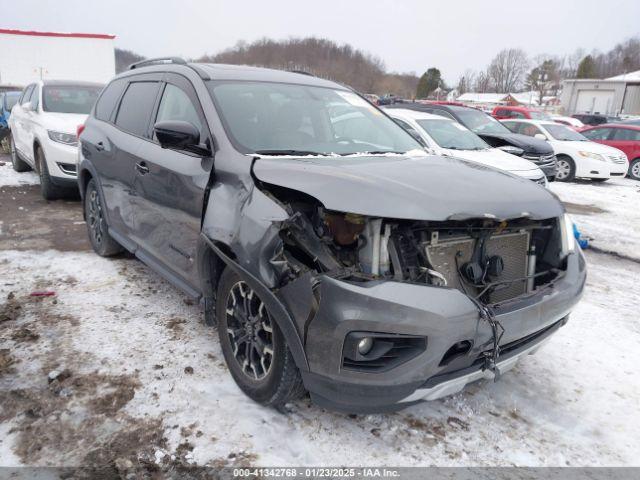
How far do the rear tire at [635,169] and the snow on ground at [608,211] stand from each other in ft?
2.43

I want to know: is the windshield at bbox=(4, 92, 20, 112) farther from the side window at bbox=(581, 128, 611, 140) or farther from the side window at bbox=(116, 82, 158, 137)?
the side window at bbox=(581, 128, 611, 140)

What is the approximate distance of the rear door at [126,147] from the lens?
3.92m

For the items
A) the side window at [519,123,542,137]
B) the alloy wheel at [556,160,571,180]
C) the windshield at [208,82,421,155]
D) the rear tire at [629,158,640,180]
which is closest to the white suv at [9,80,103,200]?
the windshield at [208,82,421,155]

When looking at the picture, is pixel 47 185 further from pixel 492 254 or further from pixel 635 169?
pixel 635 169

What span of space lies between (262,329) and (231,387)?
560 millimetres

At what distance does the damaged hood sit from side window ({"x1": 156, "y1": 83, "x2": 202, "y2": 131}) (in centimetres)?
83

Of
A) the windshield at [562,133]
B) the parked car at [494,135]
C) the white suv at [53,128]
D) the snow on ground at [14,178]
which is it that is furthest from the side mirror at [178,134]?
the windshield at [562,133]

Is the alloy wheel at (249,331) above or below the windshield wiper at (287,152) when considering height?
below

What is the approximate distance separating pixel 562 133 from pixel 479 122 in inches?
164

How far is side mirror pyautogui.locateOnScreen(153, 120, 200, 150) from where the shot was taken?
115 inches

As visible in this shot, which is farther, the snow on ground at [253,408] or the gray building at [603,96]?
the gray building at [603,96]

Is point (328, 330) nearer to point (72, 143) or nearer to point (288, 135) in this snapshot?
point (288, 135)

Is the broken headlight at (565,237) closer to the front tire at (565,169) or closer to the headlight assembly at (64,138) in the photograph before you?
the headlight assembly at (64,138)

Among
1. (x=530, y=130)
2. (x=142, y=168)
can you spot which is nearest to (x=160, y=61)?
(x=142, y=168)
